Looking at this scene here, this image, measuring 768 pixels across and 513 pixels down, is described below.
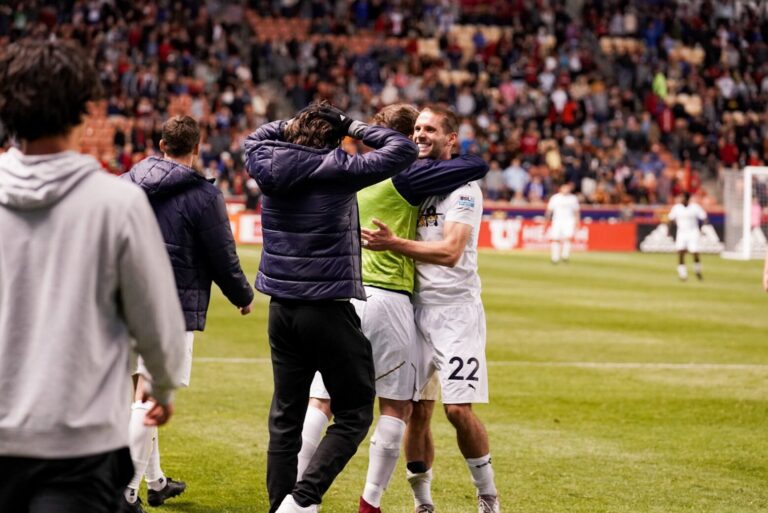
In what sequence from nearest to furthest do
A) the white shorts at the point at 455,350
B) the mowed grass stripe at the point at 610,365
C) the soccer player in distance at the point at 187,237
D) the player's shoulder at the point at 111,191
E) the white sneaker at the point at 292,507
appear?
the player's shoulder at the point at 111,191
the white sneaker at the point at 292,507
the soccer player in distance at the point at 187,237
the white shorts at the point at 455,350
the mowed grass stripe at the point at 610,365

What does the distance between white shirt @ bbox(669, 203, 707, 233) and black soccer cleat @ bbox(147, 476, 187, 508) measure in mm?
24521

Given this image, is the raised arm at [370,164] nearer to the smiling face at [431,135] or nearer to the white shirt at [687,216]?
the smiling face at [431,135]

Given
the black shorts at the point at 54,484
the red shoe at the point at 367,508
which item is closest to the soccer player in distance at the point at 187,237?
the red shoe at the point at 367,508

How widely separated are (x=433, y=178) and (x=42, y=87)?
350 centimetres

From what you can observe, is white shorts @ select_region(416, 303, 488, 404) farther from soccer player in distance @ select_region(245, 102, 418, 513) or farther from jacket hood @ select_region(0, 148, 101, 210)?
jacket hood @ select_region(0, 148, 101, 210)

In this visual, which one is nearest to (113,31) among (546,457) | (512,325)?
(512,325)

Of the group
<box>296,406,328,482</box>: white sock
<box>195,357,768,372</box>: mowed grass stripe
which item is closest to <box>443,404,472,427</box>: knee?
<box>296,406,328,482</box>: white sock

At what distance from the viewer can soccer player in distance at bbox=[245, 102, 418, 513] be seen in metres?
6.08

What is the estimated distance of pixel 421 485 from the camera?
7.27m

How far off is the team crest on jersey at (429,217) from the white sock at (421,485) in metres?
1.41

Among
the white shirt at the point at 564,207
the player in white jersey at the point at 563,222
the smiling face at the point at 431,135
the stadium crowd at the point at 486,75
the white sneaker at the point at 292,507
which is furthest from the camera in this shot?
the stadium crowd at the point at 486,75

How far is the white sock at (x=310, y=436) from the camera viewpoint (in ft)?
22.4

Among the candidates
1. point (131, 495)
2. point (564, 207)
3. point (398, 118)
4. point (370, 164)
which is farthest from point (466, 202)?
point (564, 207)

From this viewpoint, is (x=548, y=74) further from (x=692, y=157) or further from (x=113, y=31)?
(x=113, y=31)
